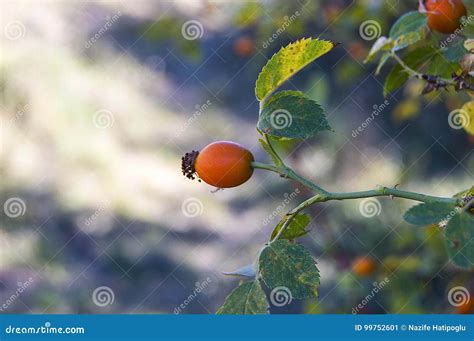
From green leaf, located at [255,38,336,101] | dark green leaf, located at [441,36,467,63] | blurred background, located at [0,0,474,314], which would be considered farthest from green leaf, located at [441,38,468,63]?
blurred background, located at [0,0,474,314]

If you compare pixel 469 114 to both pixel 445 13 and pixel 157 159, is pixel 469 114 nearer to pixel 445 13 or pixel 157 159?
pixel 445 13

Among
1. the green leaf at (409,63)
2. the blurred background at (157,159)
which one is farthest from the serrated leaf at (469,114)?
the blurred background at (157,159)

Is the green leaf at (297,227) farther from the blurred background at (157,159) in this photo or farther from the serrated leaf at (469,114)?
the blurred background at (157,159)

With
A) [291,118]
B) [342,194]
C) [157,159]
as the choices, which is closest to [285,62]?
[291,118]

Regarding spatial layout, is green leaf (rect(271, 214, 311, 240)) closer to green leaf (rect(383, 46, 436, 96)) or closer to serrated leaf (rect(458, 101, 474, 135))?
green leaf (rect(383, 46, 436, 96))

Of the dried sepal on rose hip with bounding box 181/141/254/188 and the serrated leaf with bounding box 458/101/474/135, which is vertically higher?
the serrated leaf with bounding box 458/101/474/135

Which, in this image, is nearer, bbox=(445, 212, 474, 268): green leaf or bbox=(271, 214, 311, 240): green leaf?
bbox=(445, 212, 474, 268): green leaf

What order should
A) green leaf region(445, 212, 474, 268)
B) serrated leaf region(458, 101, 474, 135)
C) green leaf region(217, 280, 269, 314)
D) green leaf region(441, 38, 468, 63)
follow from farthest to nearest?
serrated leaf region(458, 101, 474, 135), green leaf region(441, 38, 468, 63), green leaf region(217, 280, 269, 314), green leaf region(445, 212, 474, 268)
